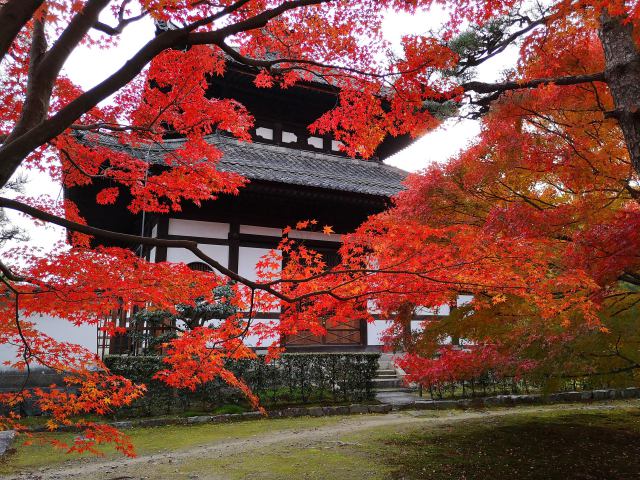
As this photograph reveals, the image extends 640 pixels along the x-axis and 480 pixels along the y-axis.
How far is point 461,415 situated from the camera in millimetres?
9531

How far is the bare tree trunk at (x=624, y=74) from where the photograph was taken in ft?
16.6

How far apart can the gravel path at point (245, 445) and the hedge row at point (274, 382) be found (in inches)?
47.5

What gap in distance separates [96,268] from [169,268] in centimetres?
86

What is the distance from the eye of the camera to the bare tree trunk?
5.07 m

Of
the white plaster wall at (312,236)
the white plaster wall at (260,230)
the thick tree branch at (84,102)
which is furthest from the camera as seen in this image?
the white plaster wall at (312,236)

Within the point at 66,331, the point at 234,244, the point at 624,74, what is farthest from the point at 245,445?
the point at 66,331

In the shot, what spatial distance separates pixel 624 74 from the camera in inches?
206

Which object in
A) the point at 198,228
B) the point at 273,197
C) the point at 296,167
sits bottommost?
the point at 198,228

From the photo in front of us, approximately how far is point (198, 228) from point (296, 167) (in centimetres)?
297

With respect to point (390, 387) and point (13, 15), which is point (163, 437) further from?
point (13, 15)

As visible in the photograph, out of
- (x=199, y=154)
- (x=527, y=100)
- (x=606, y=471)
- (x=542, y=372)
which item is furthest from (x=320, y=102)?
(x=606, y=471)

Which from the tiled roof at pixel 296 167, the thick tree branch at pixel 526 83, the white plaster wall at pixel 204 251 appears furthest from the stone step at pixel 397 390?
the thick tree branch at pixel 526 83

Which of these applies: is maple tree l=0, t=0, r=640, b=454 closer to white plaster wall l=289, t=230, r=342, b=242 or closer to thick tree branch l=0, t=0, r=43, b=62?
thick tree branch l=0, t=0, r=43, b=62

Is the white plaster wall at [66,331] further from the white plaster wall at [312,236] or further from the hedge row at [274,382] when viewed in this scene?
the white plaster wall at [312,236]
